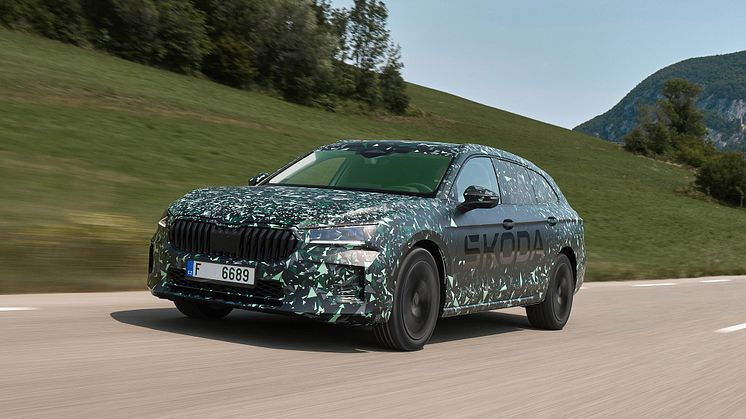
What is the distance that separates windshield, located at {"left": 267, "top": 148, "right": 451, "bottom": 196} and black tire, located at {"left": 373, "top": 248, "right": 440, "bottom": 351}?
70 centimetres

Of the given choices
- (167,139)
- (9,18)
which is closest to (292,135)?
(167,139)

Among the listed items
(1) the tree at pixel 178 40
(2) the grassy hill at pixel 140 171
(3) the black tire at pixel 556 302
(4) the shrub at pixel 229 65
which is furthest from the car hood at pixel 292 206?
(4) the shrub at pixel 229 65

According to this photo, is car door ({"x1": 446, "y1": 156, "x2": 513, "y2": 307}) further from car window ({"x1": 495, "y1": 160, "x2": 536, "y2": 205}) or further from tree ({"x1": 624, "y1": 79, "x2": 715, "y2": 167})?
tree ({"x1": 624, "y1": 79, "x2": 715, "y2": 167})

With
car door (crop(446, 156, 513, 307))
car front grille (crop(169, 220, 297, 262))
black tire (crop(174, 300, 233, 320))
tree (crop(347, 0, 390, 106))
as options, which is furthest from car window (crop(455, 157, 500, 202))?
tree (crop(347, 0, 390, 106))

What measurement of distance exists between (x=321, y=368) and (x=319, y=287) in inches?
22.0

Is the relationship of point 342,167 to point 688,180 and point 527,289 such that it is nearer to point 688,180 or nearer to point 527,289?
point 527,289

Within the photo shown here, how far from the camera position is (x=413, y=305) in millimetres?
A: 6906

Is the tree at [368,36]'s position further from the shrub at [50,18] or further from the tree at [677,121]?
the tree at [677,121]

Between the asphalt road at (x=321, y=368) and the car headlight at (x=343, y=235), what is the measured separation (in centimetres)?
75

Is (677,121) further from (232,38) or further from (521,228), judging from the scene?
(521,228)

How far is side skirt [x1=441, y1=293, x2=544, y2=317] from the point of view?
24.2ft

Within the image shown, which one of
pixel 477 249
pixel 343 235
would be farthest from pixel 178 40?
pixel 343 235

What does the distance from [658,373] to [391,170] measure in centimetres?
249

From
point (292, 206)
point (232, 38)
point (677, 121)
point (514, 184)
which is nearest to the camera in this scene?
point (292, 206)
